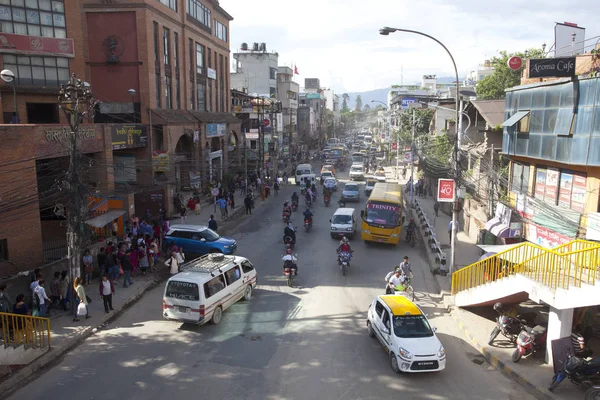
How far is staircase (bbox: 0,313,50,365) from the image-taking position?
36.6 feet

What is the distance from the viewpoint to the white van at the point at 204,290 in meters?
13.4

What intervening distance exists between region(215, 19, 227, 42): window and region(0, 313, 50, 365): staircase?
128 feet

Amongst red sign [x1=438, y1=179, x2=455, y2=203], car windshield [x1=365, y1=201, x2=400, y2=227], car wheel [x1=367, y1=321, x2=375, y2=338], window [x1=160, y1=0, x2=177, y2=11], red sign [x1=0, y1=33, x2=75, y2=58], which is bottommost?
car wheel [x1=367, y1=321, x2=375, y2=338]

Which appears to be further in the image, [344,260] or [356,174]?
[356,174]

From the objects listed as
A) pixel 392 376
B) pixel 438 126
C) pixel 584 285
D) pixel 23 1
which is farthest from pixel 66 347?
pixel 438 126

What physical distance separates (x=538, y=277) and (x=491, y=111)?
15201mm

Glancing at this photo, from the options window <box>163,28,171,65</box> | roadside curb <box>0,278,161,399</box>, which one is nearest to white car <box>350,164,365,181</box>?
window <box>163,28,171,65</box>

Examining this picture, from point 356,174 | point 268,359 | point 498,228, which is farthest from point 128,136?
point 356,174

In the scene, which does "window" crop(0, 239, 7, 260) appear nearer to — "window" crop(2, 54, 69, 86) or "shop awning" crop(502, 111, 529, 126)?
"window" crop(2, 54, 69, 86)

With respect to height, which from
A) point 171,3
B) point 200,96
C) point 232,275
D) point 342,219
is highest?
point 171,3

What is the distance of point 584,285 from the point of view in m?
10.4

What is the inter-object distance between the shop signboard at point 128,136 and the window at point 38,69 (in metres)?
5.94

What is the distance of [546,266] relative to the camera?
38.0ft

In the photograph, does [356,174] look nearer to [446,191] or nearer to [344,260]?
[344,260]
